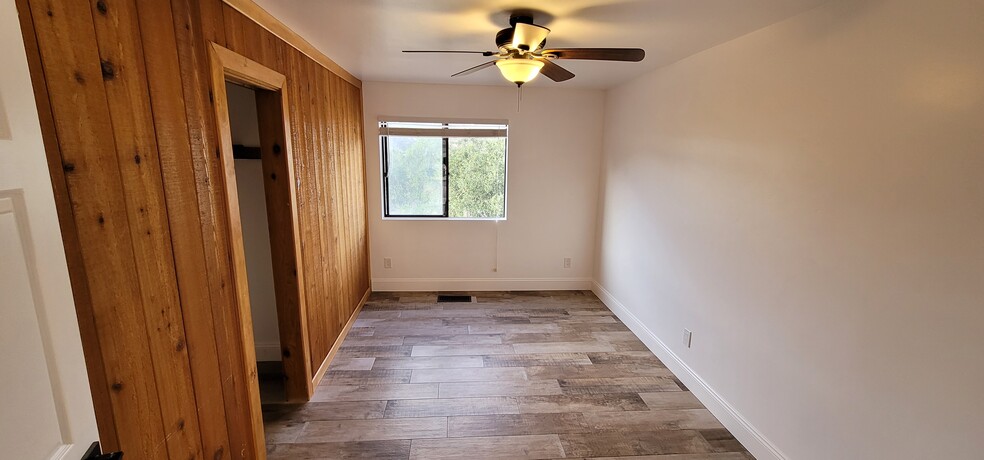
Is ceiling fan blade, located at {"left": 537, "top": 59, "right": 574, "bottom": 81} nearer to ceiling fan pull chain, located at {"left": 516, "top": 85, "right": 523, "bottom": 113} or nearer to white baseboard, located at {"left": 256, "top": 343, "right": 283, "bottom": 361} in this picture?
ceiling fan pull chain, located at {"left": 516, "top": 85, "right": 523, "bottom": 113}

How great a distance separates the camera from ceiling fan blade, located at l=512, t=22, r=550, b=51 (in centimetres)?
178

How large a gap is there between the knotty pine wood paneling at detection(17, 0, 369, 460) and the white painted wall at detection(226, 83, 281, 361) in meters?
0.64

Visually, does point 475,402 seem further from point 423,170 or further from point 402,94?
point 402,94

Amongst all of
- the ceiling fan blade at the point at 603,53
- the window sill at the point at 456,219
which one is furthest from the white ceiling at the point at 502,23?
the window sill at the point at 456,219

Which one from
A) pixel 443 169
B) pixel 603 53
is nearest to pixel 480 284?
pixel 443 169

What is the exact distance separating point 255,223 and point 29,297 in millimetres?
2065

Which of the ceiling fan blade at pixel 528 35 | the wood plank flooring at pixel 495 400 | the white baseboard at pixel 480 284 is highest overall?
the ceiling fan blade at pixel 528 35

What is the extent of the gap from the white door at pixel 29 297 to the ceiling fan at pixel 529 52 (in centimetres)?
165

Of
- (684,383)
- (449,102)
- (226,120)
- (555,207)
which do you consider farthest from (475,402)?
(449,102)

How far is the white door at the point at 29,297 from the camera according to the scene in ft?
2.13

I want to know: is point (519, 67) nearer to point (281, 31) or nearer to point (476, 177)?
point (281, 31)

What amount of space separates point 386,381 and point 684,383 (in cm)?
209

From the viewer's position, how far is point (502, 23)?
2.00 metres

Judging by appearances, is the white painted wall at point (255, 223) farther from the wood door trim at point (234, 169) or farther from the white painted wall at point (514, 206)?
the white painted wall at point (514, 206)
